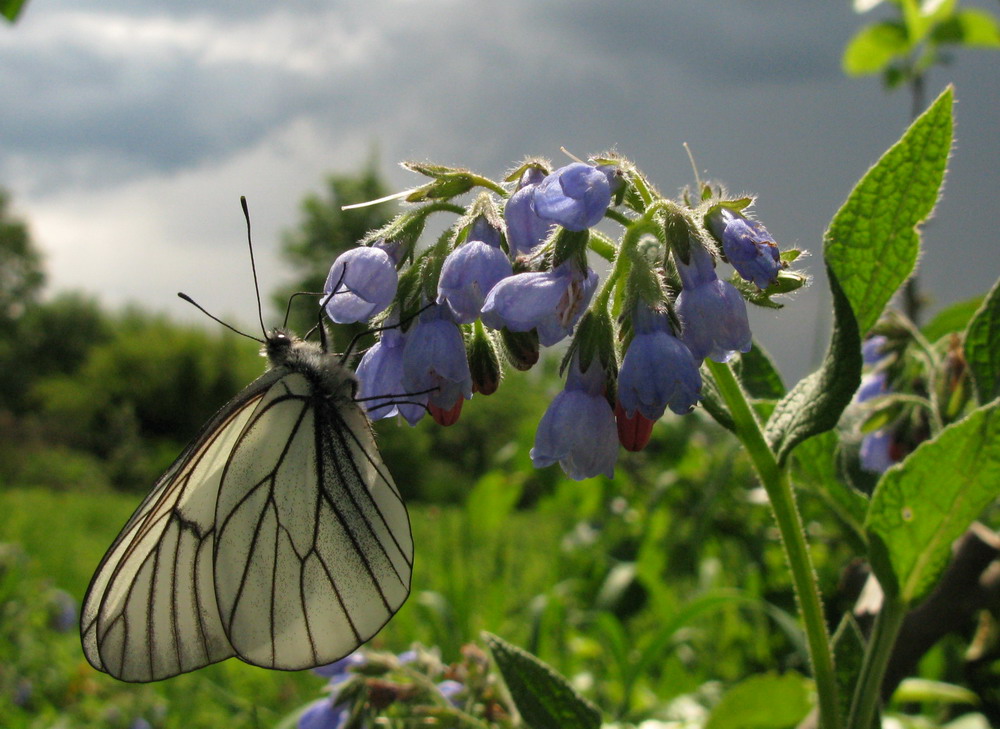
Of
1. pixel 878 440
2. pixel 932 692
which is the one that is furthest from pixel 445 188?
pixel 932 692

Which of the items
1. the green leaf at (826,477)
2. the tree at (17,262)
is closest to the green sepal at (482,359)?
the green leaf at (826,477)

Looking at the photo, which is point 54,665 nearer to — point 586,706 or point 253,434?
point 253,434

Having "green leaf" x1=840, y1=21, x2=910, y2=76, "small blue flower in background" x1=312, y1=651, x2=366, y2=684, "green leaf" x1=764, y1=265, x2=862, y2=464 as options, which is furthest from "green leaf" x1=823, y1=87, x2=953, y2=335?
"green leaf" x1=840, y1=21, x2=910, y2=76

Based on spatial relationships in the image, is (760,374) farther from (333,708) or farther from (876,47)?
(876,47)

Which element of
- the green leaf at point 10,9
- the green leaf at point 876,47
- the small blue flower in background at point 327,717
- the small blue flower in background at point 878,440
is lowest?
the small blue flower in background at point 327,717

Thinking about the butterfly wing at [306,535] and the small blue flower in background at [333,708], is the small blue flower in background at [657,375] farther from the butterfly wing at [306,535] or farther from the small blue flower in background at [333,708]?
the small blue flower in background at [333,708]

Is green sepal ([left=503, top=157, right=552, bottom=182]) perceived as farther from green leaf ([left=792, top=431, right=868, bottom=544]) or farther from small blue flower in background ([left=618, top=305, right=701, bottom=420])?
green leaf ([left=792, top=431, right=868, bottom=544])
